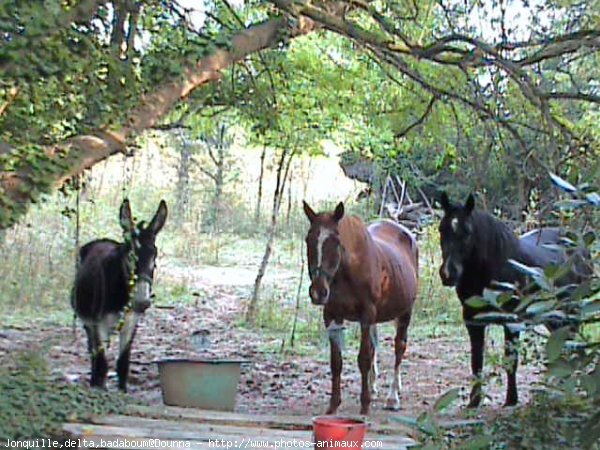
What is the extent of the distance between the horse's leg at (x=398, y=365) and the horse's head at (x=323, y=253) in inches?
45.5

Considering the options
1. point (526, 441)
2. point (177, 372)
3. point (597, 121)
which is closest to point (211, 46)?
point (177, 372)

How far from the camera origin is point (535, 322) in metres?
2.35

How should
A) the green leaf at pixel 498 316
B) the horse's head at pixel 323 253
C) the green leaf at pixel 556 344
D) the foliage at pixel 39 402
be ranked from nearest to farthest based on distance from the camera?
the green leaf at pixel 556 344
the green leaf at pixel 498 316
the foliage at pixel 39 402
the horse's head at pixel 323 253

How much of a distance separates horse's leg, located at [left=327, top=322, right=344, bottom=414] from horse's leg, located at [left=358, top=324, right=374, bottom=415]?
15 centimetres

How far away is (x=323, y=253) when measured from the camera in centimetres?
574

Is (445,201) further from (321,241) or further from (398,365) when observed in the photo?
(398,365)

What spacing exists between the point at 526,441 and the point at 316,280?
1.88 m

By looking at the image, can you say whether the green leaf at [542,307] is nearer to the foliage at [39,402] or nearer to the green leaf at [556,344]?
the green leaf at [556,344]

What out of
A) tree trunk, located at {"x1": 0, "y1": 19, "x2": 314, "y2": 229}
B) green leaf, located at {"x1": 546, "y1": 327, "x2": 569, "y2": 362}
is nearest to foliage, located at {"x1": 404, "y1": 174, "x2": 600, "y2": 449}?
green leaf, located at {"x1": 546, "y1": 327, "x2": 569, "y2": 362}

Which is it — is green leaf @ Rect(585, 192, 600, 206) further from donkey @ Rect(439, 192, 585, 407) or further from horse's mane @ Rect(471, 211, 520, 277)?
horse's mane @ Rect(471, 211, 520, 277)

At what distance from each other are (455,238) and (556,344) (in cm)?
393

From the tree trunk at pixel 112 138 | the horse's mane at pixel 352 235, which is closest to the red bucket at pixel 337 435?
the tree trunk at pixel 112 138

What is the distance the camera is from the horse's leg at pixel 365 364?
5896mm

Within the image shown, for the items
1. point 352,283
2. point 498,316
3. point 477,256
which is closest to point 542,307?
point 498,316
